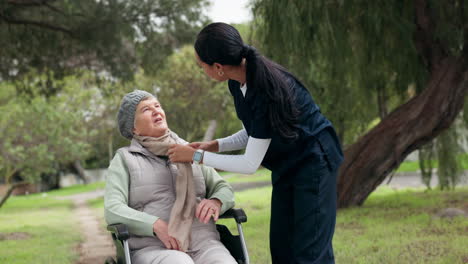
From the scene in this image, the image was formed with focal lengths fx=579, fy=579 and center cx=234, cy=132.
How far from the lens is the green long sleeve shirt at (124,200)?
2.53m

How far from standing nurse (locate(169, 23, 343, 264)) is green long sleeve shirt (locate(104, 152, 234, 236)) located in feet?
0.88

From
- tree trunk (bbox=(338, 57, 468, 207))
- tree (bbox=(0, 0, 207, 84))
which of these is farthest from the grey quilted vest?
tree (bbox=(0, 0, 207, 84))

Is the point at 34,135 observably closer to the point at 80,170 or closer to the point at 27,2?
the point at 27,2

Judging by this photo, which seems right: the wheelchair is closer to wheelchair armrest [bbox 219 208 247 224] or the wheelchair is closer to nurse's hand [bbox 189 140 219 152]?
wheelchair armrest [bbox 219 208 247 224]

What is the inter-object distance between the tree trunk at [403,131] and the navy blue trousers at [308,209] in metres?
5.12

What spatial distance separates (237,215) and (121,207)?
54 centimetres

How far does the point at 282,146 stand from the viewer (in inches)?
94.0

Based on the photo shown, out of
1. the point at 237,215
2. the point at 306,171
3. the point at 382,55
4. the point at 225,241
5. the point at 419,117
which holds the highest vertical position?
the point at 306,171

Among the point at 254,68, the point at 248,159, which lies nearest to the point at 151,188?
the point at 248,159

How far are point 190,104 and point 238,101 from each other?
41.9 feet

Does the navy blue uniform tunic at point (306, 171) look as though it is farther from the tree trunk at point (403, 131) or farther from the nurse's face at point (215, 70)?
the tree trunk at point (403, 131)

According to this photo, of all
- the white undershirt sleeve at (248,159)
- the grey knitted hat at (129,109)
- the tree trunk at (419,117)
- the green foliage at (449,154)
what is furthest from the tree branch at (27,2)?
the white undershirt sleeve at (248,159)

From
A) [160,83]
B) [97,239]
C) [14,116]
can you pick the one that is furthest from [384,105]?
[14,116]

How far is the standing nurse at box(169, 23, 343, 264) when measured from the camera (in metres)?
2.31
